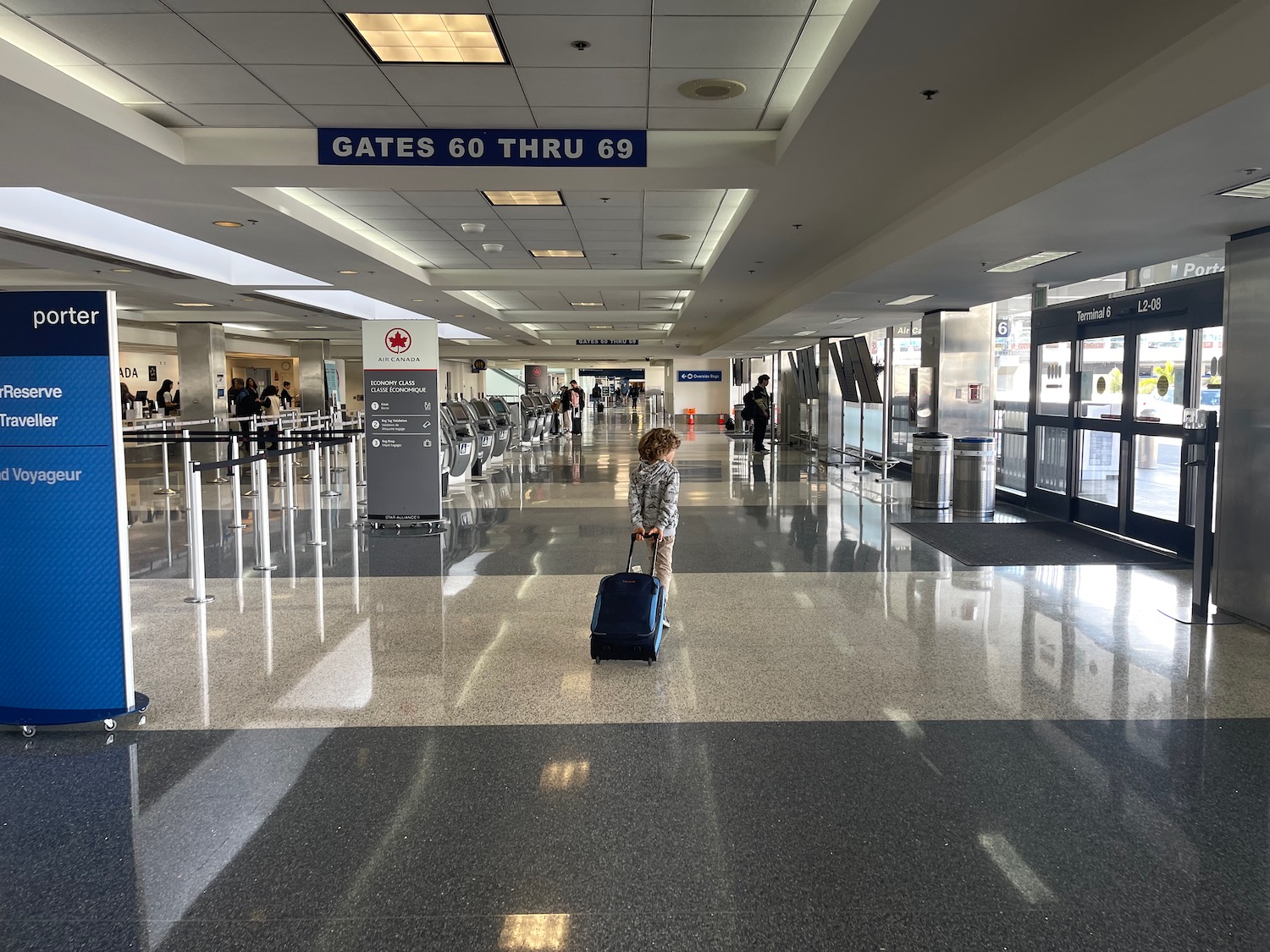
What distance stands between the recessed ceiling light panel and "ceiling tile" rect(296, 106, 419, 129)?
1.83m

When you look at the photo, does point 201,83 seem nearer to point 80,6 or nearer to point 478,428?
point 80,6

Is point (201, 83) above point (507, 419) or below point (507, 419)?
above

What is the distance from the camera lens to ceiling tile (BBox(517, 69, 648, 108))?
5086 millimetres

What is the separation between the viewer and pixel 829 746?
385 cm

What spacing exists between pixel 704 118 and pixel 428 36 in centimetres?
204

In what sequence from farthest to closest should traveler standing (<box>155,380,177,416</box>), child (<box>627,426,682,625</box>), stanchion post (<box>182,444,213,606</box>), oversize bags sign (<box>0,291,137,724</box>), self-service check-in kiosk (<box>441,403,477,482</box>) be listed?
traveler standing (<box>155,380,177,416</box>)
self-service check-in kiosk (<box>441,403,477,482</box>)
stanchion post (<box>182,444,213,606</box>)
child (<box>627,426,682,625</box>)
oversize bags sign (<box>0,291,137,724</box>)

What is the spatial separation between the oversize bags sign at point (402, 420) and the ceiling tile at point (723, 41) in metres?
5.51

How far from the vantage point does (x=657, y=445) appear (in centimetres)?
561

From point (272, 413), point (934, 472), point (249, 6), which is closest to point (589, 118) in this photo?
point (249, 6)

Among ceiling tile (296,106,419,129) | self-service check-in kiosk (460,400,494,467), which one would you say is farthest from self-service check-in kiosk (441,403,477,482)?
ceiling tile (296,106,419,129)

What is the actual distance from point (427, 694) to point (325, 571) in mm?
3519

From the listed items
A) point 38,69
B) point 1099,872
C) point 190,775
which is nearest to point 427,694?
point 190,775

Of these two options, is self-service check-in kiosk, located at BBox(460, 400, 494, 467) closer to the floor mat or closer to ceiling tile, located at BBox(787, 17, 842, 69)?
the floor mat

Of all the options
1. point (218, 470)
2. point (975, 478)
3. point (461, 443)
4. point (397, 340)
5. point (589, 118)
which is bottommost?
point (218, 470)
